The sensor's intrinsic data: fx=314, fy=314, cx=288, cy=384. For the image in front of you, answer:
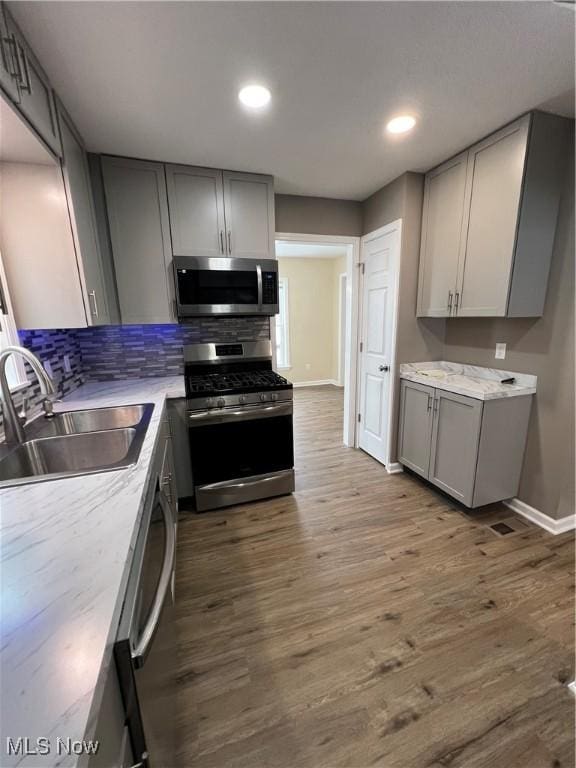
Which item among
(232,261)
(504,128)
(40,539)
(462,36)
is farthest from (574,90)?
(40,539)

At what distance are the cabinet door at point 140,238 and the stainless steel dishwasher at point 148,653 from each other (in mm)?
1799

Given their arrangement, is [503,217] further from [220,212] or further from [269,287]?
[220,212]

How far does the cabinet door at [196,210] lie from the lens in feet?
7.47

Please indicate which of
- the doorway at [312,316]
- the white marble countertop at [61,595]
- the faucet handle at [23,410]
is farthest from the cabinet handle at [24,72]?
the doorway at [312,316]

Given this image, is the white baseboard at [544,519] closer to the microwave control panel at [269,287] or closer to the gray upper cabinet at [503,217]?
the gray upper cabinet at [503,217]

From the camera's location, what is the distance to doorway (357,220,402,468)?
269 centimetres

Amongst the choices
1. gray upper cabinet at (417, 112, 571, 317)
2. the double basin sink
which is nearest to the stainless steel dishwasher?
the double basin sink

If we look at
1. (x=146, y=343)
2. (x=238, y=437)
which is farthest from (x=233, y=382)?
(x=146, y=343)

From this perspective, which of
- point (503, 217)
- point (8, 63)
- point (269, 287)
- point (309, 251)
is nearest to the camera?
point (8, 63)

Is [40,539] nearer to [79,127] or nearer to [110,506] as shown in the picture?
[110,506]

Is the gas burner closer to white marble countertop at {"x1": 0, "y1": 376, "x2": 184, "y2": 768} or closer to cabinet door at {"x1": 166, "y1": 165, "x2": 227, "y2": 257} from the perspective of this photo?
cabinet door at {"x1": 166, "y1": 165, "x2": 227, "y2": 257}

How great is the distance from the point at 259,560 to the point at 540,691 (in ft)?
4.40

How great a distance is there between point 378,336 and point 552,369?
129 centimetres

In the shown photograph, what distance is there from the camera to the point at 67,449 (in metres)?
1.35
